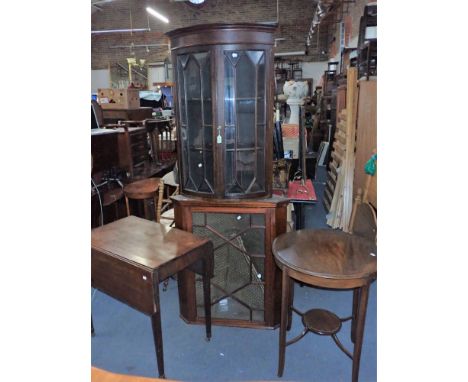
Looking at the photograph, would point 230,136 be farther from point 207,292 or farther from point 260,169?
point 207,292

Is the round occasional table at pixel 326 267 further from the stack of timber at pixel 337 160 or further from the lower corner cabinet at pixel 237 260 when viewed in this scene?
the stack of timber at pixel 337 160

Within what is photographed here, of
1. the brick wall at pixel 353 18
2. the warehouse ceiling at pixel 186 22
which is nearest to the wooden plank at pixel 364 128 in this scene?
the brick wall at pixel 353 18

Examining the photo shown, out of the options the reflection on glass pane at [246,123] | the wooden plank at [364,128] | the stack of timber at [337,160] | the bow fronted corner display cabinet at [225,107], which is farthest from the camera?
the stack of timber at [337,160]

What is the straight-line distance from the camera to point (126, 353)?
2119 millimetres

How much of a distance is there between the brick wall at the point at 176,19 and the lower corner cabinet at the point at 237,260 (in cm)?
977

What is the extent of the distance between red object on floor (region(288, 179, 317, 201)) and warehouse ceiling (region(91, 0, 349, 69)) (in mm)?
8706

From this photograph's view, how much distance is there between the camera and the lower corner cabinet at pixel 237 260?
2.08 metres

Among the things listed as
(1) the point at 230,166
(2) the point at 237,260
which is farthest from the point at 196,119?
(2) the point at 237,260

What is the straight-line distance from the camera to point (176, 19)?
11914 mm

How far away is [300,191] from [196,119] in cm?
102

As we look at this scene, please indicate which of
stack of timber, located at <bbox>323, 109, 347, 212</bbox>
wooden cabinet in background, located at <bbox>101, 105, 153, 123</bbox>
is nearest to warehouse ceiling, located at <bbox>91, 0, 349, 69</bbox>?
wooden cabinet in background, located at <bbox>101, 105, 153, 123</bbox>
